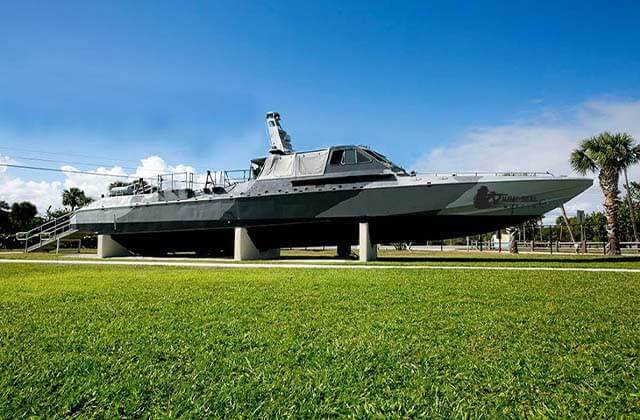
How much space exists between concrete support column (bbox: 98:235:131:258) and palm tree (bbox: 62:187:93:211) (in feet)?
115

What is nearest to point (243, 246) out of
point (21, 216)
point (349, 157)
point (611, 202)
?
point (349, 157)

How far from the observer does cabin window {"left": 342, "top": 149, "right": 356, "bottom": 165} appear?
1889 centimetres

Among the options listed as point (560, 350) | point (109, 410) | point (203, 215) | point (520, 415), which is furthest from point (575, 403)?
point (203, 215)

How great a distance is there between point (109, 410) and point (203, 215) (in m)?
20.1

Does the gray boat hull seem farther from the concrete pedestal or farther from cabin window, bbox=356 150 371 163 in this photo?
the concrete pedestal

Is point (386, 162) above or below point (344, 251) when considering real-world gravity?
above

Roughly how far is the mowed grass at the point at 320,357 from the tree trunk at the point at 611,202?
24284 mm

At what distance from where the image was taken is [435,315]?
18.1ft

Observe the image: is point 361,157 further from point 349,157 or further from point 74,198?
point 74,198

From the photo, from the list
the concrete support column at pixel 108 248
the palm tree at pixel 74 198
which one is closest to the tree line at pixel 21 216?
the palm tree at pixel 74 198

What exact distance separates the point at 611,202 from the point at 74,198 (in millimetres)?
61102

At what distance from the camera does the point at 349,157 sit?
747 inches

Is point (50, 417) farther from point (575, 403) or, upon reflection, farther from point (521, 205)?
point (521, 205)

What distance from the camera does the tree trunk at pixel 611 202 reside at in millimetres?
26644
